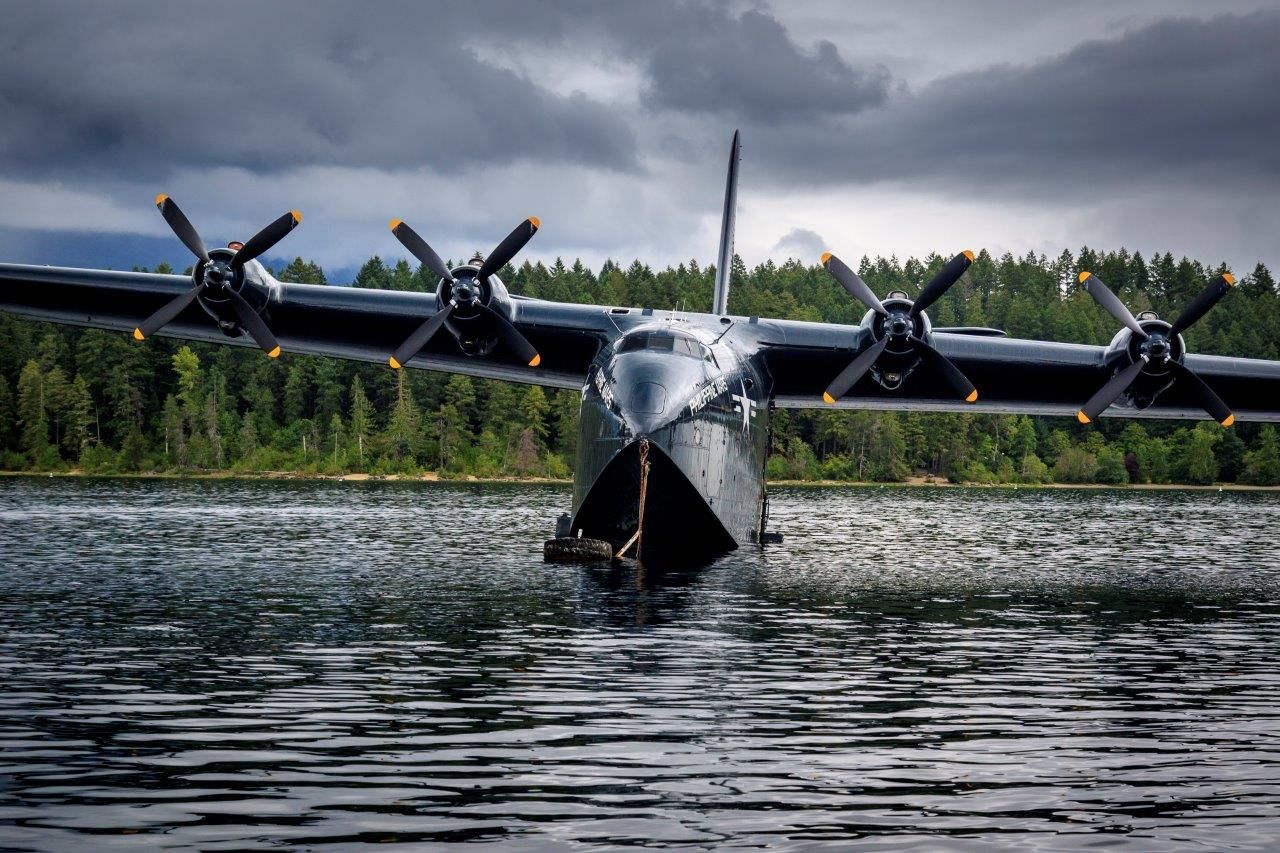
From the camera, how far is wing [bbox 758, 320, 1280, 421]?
29.6m

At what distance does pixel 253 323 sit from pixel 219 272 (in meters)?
1.24

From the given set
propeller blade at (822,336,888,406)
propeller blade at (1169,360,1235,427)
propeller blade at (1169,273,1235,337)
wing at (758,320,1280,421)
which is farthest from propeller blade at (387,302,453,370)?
propeller blade at (1169,360,1235,427)

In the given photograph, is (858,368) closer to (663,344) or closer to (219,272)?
(663,344)

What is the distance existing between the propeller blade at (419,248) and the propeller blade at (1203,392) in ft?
50.3

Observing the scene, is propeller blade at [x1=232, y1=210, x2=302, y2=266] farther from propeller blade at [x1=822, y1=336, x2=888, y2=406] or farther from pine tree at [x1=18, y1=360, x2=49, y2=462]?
pine tree at [x1=18, y1=360, x2=49, y2=462]

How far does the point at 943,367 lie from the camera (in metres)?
28.2

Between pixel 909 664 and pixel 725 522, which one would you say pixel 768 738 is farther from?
pixel 725 522

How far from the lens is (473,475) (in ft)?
356

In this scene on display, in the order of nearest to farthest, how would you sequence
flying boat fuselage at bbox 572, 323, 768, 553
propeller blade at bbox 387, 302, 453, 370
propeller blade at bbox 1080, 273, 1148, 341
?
flying boat fuselage at bbox 572, 323, 768, 553, propeller blade at bbox 1080, 273, 1148, 341, propeller blade at bbox 387, 302, 453, 370

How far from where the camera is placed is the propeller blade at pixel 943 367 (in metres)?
28.0

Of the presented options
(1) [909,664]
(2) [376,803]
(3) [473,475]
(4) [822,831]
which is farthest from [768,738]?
(3) [473,475]

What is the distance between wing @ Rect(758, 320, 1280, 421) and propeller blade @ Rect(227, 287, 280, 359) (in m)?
10.4

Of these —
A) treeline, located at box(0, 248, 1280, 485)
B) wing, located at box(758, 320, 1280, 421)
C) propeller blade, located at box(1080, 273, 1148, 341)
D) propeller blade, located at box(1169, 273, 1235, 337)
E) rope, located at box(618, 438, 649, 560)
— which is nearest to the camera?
rope, located at box(618, 438, 649, 560)

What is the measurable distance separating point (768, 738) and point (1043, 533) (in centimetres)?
3369
